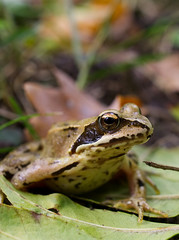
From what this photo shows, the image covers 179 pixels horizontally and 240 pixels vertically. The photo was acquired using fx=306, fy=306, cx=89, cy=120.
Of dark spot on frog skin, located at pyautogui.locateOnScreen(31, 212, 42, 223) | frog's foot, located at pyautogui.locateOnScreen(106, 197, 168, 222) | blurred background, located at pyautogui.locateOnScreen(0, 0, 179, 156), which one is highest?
blurred background, located at pyautogui.locateOnScreen(0, 0, 179, 156)

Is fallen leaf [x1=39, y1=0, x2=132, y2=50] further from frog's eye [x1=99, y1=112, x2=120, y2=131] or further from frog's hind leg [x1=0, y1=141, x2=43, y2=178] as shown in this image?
frog's eye [x1=99, y1=112, x2=120, y2=131]

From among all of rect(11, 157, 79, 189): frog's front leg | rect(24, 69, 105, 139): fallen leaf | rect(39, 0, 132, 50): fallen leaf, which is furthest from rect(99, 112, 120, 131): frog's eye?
rect(39, 0, 132, 50): fallen leaf

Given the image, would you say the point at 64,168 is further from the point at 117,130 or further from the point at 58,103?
the point at 58,103

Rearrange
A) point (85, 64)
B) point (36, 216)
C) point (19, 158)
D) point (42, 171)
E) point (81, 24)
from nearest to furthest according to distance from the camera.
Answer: point (36, 216)
point (42, 171)
point (19, 158)
point (85, 64)
point (81, 24)

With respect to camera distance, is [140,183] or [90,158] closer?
[90,158]

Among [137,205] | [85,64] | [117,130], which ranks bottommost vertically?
[137,205]

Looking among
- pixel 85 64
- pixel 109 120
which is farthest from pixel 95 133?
pixel 85 64
